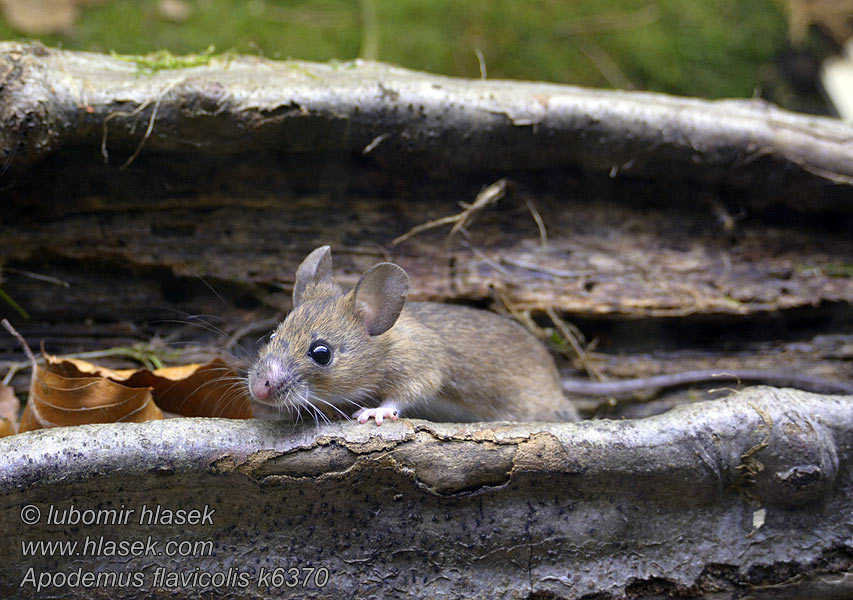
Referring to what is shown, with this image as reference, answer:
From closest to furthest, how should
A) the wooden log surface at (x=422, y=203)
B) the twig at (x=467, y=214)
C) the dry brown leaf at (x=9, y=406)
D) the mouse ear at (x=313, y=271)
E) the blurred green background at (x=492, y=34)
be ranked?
the dry brown leaf at (x=9, y=406) < the mouse ear at (x=313, y=271) < the wooden log surface at (x=422, y=203) < the twig at (x=467, y=214) < the blurred green background at (x=492, y=34)

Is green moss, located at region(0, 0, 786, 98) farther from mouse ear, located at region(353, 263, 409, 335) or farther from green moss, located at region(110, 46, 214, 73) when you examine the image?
mouse ear, located at region(353, 263, 409, 335)

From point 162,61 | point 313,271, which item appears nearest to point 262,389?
point 313,271

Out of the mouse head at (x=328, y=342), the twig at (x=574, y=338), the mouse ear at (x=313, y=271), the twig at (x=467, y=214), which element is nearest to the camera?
the mouse head at (x=328, y=342)

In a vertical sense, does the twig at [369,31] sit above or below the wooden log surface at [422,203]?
above

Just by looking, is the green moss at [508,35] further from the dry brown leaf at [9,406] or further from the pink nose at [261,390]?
the pink nose at [261,390]

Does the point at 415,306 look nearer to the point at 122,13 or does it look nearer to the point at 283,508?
the point at 283,508

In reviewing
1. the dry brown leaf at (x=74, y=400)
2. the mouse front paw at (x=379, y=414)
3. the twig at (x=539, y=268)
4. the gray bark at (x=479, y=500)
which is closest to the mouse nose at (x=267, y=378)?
the gray bark at (x=479, y=500)

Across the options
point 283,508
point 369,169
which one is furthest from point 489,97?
point 283,508

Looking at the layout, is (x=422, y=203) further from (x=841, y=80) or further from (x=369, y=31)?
(x=841, y=80)

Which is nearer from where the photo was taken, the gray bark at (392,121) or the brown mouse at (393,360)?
the brown mouse at (393,360)
